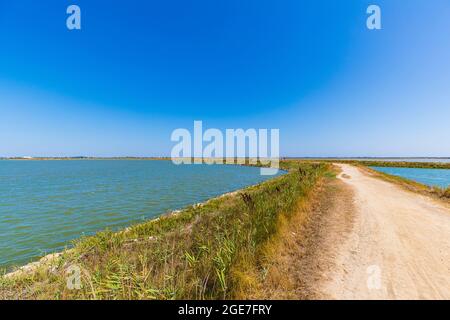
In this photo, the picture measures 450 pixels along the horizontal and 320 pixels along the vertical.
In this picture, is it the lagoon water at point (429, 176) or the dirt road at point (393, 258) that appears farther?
the lagoon water at point (429, 176)

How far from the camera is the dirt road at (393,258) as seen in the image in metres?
4.18

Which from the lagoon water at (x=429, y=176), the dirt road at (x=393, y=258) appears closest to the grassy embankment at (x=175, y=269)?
the dirt road at (x=393, y=258)

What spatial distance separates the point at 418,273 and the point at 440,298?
2.98ft

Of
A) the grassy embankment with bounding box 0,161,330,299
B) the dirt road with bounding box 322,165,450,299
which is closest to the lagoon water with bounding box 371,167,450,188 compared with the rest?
the dirt road with bounding box 322,165,450,299

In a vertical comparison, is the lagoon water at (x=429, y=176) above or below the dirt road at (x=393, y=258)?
below

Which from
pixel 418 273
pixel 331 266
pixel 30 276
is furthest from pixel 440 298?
pixel 30 276

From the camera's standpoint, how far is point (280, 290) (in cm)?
426

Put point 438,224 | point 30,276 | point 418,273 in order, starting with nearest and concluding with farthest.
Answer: point 418,273 < point 30,276 < point 438,224

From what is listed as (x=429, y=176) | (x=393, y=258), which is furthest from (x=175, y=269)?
(x=429, y=176)

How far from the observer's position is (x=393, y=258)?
219 inches

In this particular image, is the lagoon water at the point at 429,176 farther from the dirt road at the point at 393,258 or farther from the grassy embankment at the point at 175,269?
the grassy embankment at the point at 175,269

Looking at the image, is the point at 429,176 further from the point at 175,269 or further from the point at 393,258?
the point at 175,269

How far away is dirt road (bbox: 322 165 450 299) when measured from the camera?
13.7ft
